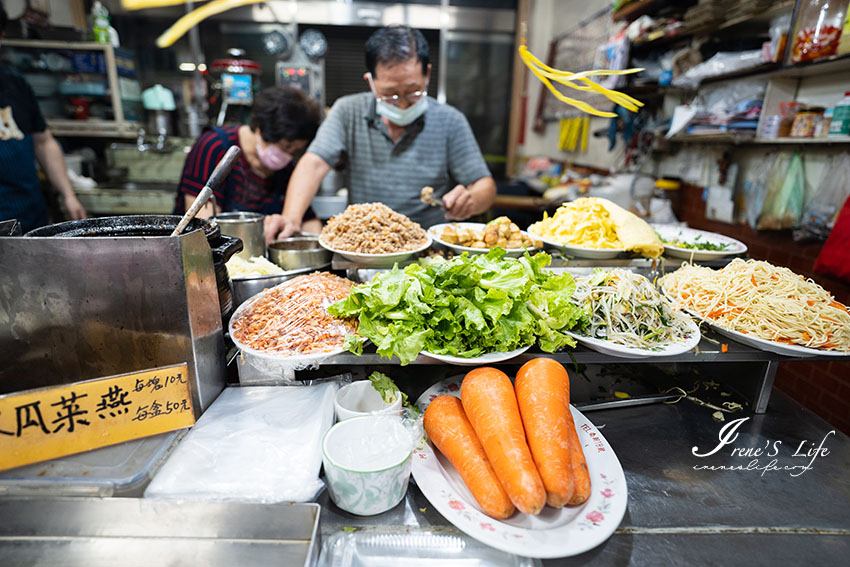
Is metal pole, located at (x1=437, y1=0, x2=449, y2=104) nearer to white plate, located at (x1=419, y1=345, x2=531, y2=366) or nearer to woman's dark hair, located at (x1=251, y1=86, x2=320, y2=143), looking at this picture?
woman's dark hair, located at (x1=251, y1=86, x2=320, y2=143)

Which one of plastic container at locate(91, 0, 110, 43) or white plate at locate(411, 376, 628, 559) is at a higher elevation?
plastic container at locate(91, 0, 110, 43)

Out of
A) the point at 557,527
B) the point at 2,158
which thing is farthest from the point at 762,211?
the point at 2,158

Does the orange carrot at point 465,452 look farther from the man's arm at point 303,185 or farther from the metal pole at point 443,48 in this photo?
the metal pole at point 443,48

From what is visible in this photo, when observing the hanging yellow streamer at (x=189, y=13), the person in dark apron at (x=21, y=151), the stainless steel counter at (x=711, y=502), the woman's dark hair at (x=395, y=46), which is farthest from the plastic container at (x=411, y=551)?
the hanging yellow streamer at (x=189, y=13)

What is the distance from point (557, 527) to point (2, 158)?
471cm

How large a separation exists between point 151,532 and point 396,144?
2953 millimetres

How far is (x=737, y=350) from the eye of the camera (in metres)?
1.59

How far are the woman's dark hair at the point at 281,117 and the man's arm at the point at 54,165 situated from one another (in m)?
2.11

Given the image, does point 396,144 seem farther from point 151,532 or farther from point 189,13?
point 189,13

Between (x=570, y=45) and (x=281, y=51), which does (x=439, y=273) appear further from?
(x=570, y=45)

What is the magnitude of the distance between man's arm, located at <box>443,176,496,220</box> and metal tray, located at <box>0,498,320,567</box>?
2074 millimetres

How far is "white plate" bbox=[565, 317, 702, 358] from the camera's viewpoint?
4.84 ft

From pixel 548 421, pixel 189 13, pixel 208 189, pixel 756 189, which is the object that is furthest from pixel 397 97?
pixel 189 13

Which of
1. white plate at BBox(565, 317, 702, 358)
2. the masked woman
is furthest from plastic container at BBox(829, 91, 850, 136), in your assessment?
the masked woman
